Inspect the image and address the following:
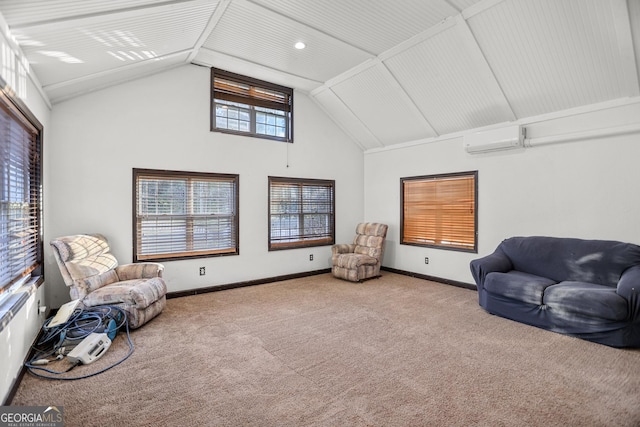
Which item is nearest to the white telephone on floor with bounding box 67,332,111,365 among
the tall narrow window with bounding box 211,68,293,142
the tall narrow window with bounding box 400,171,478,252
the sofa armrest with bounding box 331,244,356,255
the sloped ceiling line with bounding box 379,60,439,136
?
the tall narrow window with bounding box 211,68,293,142

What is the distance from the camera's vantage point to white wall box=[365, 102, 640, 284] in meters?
3.94

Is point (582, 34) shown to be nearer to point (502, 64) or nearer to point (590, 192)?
point (502, 64)

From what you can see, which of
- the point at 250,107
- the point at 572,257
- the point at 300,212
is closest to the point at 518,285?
the point at 572,257

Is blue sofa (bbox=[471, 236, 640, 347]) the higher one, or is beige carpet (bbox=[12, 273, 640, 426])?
blue sofa (bbox=[471, 236, 640, 347])

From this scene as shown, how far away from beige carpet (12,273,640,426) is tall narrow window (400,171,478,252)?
1736mm

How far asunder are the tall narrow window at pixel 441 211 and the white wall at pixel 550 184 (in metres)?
0.12

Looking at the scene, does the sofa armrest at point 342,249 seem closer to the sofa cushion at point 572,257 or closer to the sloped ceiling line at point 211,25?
the sofa cushion at point 572,257

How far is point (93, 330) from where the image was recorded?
124 inches

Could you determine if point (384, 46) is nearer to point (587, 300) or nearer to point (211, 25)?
point (211, 25)

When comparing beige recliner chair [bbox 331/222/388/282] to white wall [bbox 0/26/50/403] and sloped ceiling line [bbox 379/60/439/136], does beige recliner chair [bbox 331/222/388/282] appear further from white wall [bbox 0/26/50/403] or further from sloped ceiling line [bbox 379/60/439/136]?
white wall [bbox 0/26/50/403]

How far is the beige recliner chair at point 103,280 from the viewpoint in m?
3.50

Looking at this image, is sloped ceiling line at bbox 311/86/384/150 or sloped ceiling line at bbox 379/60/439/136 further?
sloped ceiling line at bbox 311/86/384/150

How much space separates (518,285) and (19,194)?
5200mm

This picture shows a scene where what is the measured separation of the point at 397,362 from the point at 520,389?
2.98 feet
